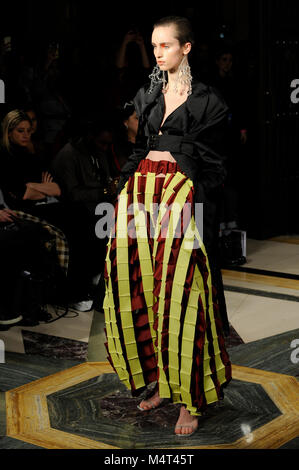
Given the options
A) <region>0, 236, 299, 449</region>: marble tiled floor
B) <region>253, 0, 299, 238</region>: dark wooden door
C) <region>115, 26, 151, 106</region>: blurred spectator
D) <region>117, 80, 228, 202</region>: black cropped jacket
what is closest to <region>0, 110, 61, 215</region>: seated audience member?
<region>0, 236, 299, 449</region>: marble tiled floor

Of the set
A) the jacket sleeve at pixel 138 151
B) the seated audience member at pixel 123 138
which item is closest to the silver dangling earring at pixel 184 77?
the jacket sleeve at pixel 138 151

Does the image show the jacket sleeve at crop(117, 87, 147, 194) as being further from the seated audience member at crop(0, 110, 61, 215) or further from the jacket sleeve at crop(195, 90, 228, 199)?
the seated audience member at crop(0, 110, 61, 215)

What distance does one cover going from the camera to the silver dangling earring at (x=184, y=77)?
287 cm

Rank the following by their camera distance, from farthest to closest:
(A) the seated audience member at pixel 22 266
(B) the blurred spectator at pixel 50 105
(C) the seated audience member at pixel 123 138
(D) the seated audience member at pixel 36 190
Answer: (B) the blurred spectator at pixel 50 105
(C) the seated audience member at pixel 123 138
(D) the seated audience member at pixel 36 190
(A) the seated audience member at pixel 22 266

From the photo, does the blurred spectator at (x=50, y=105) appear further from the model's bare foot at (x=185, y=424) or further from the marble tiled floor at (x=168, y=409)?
the model's bare foot at (x=185, y=424)

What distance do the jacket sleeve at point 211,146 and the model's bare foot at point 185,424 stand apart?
2.81ft

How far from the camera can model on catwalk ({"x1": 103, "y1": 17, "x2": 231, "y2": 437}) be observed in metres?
2.81

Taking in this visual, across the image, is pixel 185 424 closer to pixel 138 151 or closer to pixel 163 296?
pixel 163 296

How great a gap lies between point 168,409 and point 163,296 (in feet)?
1.94

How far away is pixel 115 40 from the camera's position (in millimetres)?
7230

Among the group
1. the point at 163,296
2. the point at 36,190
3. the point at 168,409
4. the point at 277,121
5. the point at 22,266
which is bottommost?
the point at 168,409

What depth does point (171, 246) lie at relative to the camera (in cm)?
281

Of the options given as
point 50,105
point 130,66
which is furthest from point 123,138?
point 130,66

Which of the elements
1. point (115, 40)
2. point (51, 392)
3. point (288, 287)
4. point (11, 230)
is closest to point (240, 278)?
point (288, 287)
